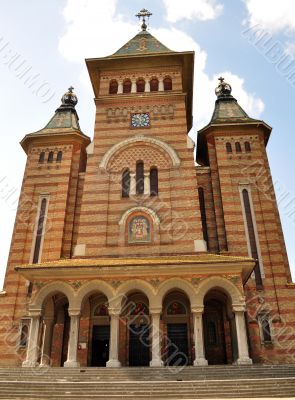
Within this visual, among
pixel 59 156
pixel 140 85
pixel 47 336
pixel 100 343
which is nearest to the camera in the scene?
pixel 47 336

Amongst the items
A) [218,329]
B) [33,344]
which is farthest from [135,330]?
[33,344]

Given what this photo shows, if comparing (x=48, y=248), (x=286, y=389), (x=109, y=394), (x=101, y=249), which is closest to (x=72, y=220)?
(x=48, y=248)

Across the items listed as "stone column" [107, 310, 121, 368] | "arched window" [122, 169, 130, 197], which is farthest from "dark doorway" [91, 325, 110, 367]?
"arched window" [122, 169, 130, 197]

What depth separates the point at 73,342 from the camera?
56.5 feet

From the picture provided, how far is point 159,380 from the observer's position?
46.0 ft

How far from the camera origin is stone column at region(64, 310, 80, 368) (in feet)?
54.6

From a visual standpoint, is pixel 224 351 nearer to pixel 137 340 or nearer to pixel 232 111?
pixel 137 340

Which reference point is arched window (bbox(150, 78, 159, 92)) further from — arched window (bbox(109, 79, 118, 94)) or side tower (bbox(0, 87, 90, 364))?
side tower (bbox(0, 87, 90, 364))

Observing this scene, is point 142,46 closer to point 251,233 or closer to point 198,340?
point 251,233

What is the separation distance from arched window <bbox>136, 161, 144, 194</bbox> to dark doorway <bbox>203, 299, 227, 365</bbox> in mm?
7784

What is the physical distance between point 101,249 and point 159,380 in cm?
892

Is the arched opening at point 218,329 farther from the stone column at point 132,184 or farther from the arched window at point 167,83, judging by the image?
the arched window at point 167,83

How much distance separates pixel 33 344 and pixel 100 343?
3.85 m

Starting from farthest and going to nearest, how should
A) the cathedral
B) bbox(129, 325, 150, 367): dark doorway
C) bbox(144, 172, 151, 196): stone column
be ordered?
bbox(144, 172, 151, 196): stone column
bbox(129, 325, 150, 367): dark doorway
the cathedral
